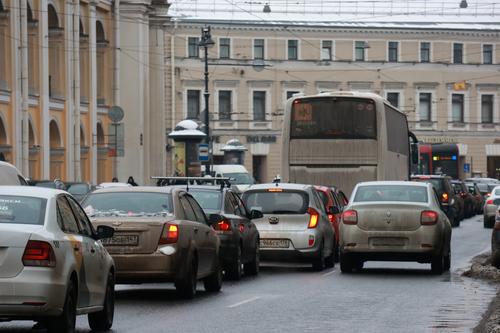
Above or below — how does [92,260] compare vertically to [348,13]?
below

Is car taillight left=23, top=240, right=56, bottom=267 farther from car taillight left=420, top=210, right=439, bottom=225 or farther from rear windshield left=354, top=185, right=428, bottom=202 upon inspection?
rear windshield left=354, top=185, right=428, bottom=202

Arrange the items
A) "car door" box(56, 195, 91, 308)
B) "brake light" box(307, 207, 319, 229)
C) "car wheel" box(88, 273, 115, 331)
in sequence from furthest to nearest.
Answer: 1. "brake light" box(307, 207, 319, 229)
2. "car wheel" box(88, 273, 115, 331)
3. "car door" box(56, 195, 91, 308)

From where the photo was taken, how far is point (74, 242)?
1304 cm

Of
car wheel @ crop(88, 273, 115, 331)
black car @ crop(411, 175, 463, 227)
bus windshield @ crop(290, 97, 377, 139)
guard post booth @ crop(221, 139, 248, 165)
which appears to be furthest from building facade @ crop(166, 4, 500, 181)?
car wheel @ crop(88, 273, 115, 331)

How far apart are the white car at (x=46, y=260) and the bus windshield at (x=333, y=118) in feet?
74.6

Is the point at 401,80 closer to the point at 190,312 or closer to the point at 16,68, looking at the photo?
the point at 16,68

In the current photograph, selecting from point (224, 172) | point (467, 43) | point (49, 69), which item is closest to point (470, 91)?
point (467, 43)

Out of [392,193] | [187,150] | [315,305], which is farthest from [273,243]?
[187,150]

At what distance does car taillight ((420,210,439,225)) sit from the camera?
23.9m

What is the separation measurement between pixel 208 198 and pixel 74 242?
32.3ft

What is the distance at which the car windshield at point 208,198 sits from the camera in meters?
22.6

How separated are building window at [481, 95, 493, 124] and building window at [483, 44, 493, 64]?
240 cm

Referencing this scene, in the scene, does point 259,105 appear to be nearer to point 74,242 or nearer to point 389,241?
point 389,241

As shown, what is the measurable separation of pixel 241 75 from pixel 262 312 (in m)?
78.4
